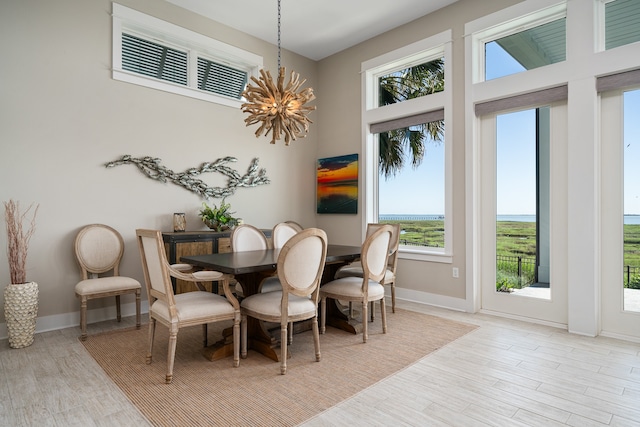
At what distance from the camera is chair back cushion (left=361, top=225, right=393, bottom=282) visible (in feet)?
10.5

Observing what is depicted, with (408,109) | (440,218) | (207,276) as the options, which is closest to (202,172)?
(207,276)

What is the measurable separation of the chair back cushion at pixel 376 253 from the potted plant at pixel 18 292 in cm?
282

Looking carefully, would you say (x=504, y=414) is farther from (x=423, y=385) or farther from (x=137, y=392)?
(x=137, y=392)

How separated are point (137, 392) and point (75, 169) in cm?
247

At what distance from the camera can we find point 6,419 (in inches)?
77.9

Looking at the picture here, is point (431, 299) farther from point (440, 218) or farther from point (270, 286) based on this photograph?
point (270, 286)

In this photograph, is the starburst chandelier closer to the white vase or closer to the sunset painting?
the sunset painting

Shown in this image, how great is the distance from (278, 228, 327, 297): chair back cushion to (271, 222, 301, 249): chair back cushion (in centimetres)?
139

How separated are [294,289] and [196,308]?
0.67 m

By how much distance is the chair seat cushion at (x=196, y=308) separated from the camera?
2.46 m

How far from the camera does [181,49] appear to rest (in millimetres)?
4492

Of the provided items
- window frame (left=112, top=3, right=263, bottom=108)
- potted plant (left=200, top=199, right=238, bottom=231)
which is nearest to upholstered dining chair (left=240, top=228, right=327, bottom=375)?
potted plant (left=200, top=199, right=238, bottom=231)

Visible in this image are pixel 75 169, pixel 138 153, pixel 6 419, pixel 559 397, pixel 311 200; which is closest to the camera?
pixel 6 419

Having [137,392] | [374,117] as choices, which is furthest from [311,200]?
[137,392]
